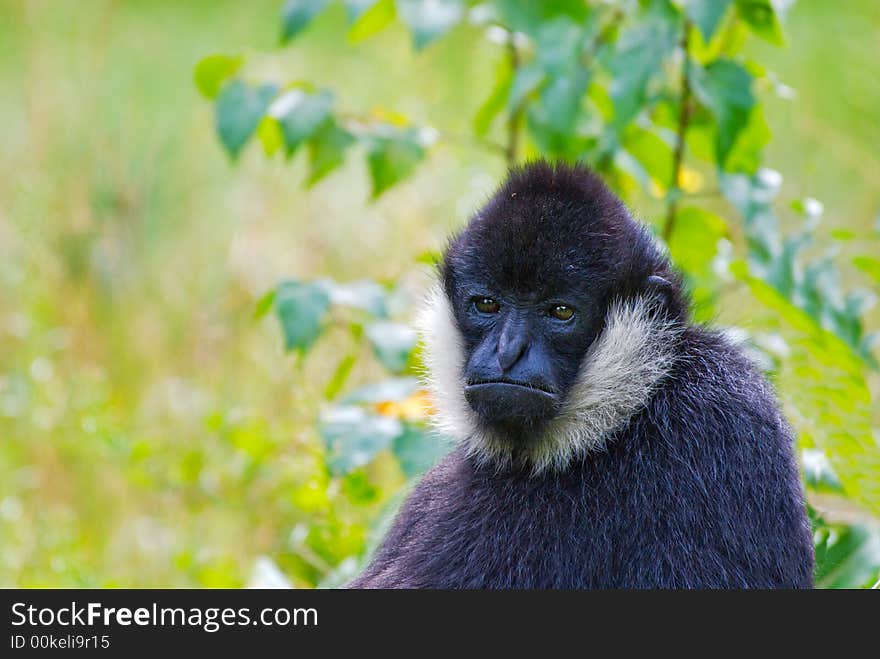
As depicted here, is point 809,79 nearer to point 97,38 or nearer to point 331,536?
point 97,38

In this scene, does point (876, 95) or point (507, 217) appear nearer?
point (507, 217)

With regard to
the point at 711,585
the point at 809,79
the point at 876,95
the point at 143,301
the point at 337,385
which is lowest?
the point at 711,585

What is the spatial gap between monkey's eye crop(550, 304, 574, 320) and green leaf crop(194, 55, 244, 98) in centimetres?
219

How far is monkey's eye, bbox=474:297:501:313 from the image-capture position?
3391 mm

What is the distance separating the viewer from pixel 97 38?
363 inches

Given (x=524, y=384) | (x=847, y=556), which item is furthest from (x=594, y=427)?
(x=847, y=556)

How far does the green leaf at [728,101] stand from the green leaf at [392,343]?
4.56ft

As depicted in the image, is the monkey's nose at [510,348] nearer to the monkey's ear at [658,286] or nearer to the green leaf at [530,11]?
the monkey's ear at [658,286]

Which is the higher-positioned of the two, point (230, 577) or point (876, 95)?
point (876, 95)

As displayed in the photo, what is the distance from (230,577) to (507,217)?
302 centimetres

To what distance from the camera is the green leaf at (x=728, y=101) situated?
166 inches

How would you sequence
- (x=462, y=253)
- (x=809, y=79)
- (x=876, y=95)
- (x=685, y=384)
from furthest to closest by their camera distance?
(x=809, y=79), (x=876, y=95), (x=462, y=253), (x=685, y=384)

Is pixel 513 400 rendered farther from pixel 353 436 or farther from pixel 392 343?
pixel 392 343

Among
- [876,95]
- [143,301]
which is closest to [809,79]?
[876,95]
